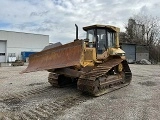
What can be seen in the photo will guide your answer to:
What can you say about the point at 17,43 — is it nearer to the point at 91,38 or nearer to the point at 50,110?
the point at 91,38

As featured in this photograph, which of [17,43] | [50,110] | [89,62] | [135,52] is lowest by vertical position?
[50,110]

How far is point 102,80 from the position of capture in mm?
7992

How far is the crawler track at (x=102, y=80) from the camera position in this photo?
7.30 m

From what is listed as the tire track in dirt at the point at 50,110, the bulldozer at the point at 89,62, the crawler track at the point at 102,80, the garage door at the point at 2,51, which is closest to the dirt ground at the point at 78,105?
the tire track in dirt at the point at 50,110

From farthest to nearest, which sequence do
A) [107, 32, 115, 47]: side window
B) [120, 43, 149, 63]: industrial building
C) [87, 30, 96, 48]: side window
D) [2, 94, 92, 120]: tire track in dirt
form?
[120, 43, 149, 63]: industrial building < [107, 32, 115, 47]: side window < [87, 30, 96, 48]: side window < [2, 94, 92, 120]: tire track in dirt

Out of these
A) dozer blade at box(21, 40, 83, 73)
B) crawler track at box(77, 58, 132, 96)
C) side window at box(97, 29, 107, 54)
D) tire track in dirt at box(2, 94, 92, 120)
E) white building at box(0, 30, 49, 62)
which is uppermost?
white building at box(0, 30, 49, 62)

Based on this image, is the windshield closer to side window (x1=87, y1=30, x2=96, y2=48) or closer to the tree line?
side window (x1=87, y1=30, x2=96, y2=48)

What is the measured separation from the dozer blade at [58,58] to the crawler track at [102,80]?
38.0 inches

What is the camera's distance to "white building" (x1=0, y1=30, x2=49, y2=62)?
38.4m

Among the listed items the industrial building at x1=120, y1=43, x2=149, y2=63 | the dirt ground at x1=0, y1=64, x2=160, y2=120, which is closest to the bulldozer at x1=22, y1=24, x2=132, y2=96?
the dirt ground at x1=0, y1=64, x2=160, y2=120

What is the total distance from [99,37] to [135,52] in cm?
2779

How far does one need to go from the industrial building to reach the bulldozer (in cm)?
2477

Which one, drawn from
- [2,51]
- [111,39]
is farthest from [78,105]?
[2,51]

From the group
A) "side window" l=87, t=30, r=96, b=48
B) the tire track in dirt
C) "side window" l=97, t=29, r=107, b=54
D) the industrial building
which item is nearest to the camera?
the tire track in dirt
